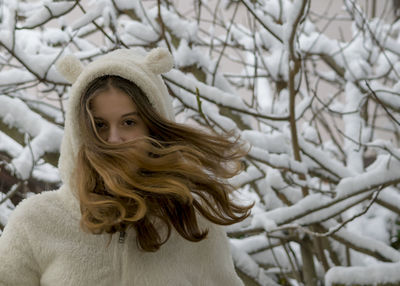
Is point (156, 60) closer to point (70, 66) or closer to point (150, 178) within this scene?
point (70, 66)

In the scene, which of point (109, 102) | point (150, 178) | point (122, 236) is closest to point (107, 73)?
point (109, 102)

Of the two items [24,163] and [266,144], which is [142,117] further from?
[266,144]

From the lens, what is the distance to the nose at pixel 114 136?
51.4 inches

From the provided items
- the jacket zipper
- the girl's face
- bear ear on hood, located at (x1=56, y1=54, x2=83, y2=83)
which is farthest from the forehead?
the jacket zipper

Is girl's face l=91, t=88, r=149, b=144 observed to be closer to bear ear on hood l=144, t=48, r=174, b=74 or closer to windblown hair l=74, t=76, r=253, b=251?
windblown hair l=74, t=76, r=253, b=251

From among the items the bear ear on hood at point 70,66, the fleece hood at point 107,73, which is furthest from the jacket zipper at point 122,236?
the bear ear on hood at point 70,66

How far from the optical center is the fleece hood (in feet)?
4.46

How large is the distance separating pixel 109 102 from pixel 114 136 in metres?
0.10

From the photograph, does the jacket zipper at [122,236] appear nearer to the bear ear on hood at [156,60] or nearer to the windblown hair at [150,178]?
the windblown hair at [150,178]

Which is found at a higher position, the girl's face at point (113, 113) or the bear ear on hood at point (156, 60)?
the bear ear on hood at point (156, 60)

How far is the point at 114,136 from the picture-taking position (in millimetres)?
1314

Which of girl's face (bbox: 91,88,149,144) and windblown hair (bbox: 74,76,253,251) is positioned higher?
girl's face (bbox: 91,88,149,144)

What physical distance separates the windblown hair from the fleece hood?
0.02 meters

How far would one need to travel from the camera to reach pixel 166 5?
2.71 metres
